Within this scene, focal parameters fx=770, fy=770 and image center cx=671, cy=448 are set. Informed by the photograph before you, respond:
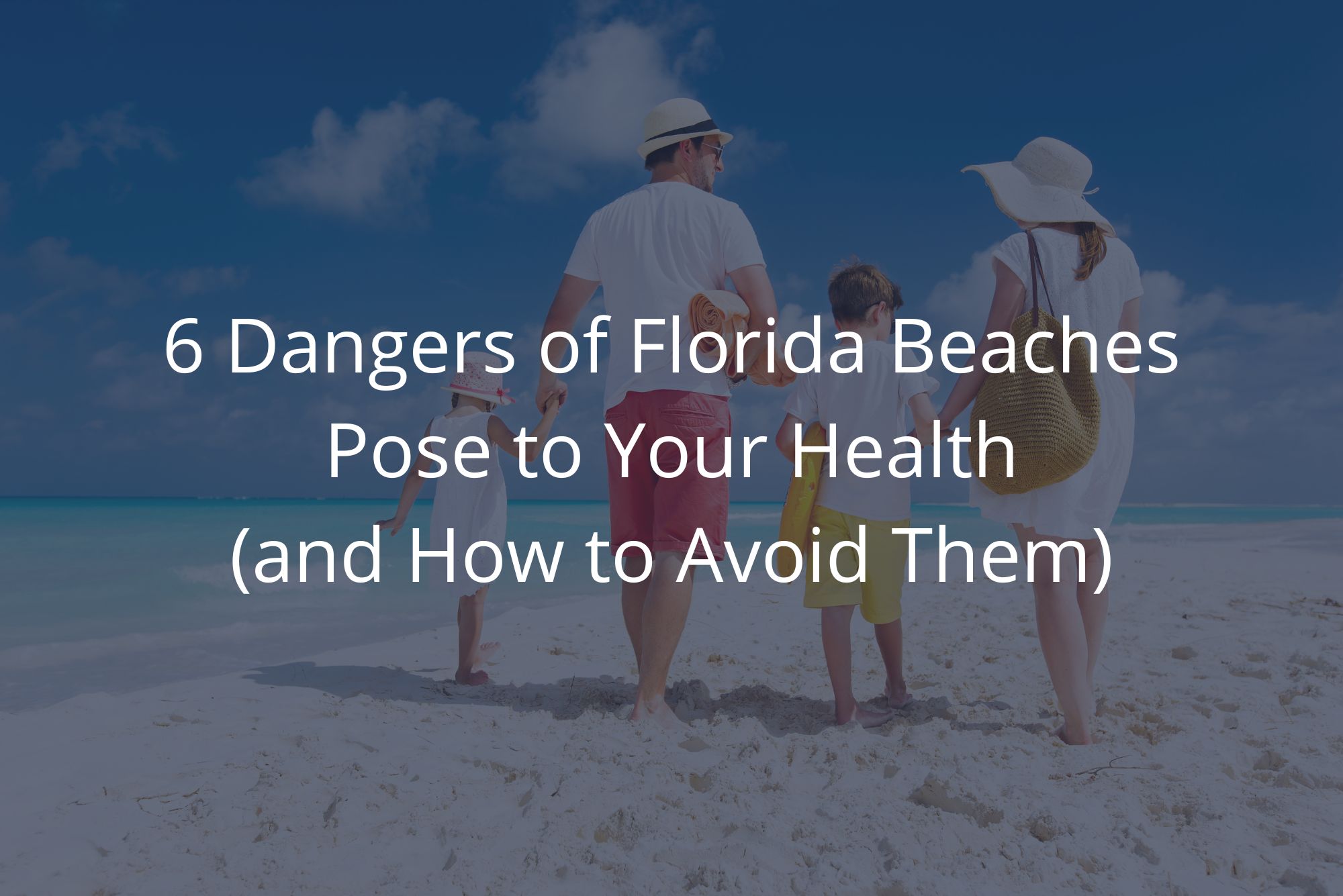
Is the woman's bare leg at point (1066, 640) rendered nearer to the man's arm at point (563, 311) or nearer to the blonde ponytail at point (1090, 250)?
the blonde ponytail at point (1090, 250)

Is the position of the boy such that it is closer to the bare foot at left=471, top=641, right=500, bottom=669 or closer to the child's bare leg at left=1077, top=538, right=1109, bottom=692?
the child's bare leg at left=1077, top=538, right=1109, bottom=692

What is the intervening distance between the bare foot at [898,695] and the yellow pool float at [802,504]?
0.64 metres

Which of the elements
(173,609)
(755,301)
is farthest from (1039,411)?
(173,609)

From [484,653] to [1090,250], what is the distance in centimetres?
328

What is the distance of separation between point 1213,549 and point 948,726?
8.97m

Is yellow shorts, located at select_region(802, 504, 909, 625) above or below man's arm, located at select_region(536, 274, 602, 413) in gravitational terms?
below

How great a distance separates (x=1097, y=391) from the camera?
2520 mm

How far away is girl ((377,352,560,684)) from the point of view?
3.76 metres

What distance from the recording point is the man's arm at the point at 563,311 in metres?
3.06

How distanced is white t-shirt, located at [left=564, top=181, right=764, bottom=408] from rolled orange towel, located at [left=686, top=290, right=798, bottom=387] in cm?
5

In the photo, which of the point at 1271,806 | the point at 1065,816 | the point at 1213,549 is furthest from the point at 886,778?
the point at 1213,549

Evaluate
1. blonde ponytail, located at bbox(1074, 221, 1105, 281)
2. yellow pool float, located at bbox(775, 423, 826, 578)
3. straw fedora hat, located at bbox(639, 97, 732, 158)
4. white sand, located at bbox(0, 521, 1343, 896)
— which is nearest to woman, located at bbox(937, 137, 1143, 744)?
blonde ponytail, located at bbox(1074, 221, 1105, 281)

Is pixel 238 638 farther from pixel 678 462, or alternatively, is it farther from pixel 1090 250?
pixel 1090 250

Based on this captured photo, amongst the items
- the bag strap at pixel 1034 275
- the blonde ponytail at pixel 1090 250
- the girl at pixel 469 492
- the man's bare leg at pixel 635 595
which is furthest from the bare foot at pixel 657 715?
the blonde ponytail at pixel 1090 250
